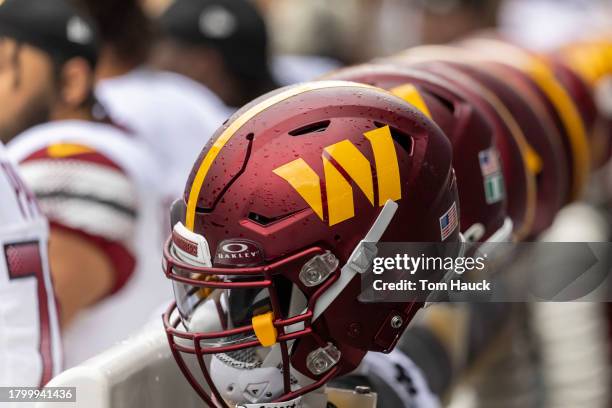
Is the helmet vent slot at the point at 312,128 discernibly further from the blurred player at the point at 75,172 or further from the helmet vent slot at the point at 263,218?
the blurred player at the point at 75,172

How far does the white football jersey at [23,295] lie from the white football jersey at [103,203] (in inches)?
17.0

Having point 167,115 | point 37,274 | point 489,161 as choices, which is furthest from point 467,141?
point 167,115

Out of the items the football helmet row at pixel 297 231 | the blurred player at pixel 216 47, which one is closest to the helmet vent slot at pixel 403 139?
the football helmet row at pixel 297 231

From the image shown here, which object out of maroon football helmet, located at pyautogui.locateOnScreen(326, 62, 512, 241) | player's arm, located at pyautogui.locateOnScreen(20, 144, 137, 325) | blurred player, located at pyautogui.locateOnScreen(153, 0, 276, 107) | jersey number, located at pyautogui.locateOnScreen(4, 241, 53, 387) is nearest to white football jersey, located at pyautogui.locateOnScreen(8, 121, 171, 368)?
player's arm, located at pyautogui.locateOnScreen(20, 144, 137, 325)

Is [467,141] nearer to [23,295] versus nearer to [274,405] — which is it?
[274,405]

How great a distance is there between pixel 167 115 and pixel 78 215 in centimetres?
110

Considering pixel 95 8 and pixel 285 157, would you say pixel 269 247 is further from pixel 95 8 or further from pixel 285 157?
pixel 95 8

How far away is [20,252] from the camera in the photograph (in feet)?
6.15

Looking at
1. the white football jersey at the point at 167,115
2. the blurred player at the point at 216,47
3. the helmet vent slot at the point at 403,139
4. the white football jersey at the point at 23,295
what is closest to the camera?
the helmet vent slot at the point at 403,139

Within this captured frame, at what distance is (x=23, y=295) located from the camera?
1.87 metres

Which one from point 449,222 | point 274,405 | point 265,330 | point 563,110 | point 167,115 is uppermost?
point 167,115

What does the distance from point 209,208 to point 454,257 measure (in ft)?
1.32

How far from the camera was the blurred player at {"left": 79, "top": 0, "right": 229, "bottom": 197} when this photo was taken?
3529 mm

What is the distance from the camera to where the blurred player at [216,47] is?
419 centimetres
